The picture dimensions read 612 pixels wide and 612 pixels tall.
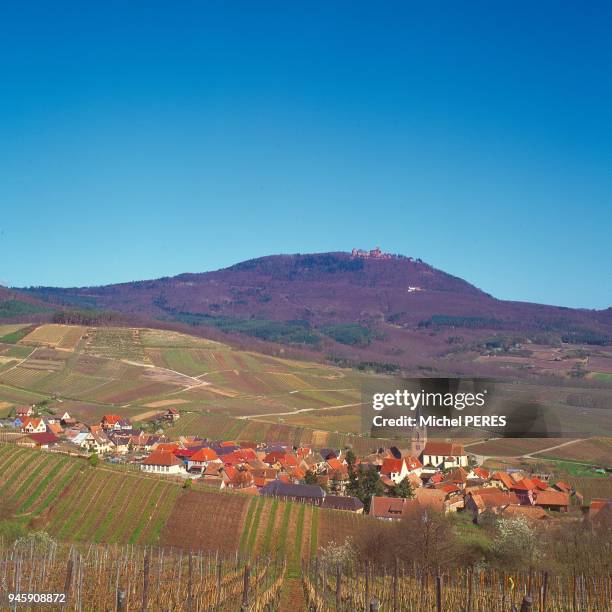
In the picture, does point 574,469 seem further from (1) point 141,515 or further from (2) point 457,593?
(2) point 457,593

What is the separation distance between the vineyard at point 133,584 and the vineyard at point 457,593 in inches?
63.2

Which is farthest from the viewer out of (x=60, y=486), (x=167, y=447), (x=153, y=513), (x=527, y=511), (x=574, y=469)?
(x=574, y=469)

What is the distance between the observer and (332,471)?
5428cm

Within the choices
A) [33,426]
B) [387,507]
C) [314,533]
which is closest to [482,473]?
[387,507]

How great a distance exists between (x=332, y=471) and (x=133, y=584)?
33466 millimetres

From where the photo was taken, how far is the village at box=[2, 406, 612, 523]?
1786 inches

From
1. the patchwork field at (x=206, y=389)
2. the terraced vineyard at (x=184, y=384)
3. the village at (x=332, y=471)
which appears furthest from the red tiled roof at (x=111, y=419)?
the terraced vineyard at (x=184, y=384)

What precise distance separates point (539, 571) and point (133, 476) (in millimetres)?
26382

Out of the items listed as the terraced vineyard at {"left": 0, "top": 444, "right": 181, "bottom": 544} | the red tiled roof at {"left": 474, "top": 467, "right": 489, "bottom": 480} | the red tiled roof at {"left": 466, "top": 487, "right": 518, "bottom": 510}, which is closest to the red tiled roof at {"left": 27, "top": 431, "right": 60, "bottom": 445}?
the terraced vineyard at {"left": 0, "top": 444, "right": 181, "bottom": 544}

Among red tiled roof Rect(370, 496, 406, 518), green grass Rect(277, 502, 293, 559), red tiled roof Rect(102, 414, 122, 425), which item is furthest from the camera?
red tiled roof Rect(102, 414, 122, 425)

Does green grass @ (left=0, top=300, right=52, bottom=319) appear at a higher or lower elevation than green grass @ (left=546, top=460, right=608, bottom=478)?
higher

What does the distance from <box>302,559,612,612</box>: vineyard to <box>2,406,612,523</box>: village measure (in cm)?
1219

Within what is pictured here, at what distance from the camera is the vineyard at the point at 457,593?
19.4 metres

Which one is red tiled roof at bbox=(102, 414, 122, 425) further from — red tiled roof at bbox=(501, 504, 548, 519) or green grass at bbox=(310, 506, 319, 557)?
red tiled roof at bbox=(501, 504, 548, 519)
